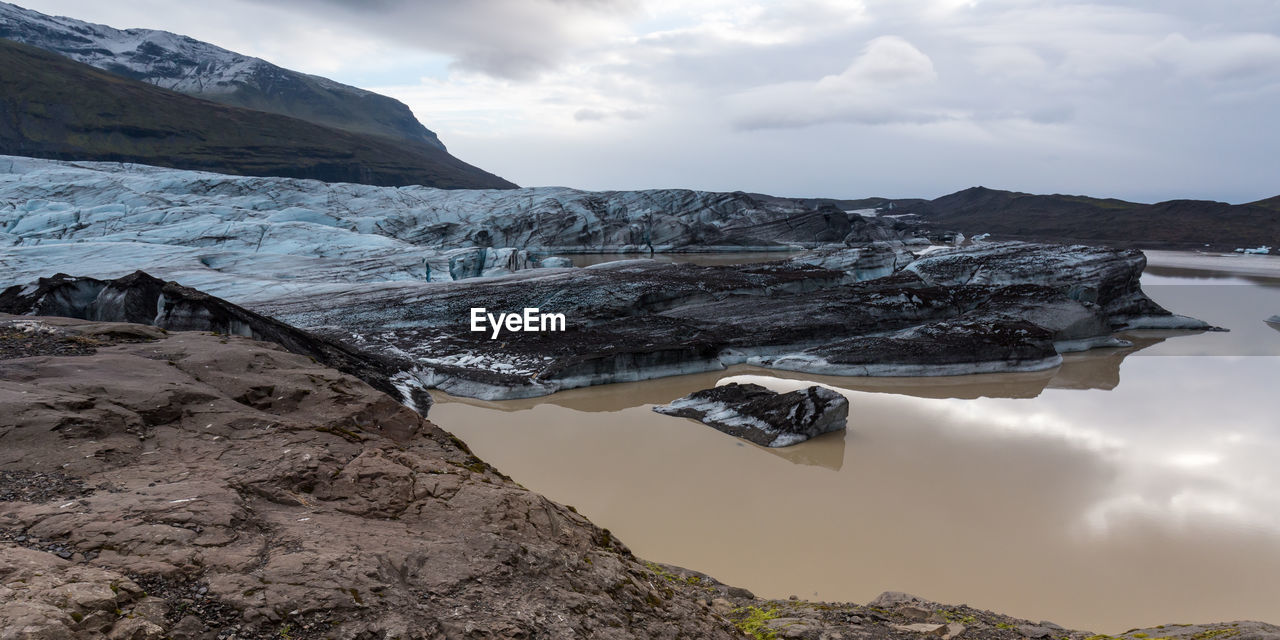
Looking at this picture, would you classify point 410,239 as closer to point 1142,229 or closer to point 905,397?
point 905,397

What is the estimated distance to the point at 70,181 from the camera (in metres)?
46.6

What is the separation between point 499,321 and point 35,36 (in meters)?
161

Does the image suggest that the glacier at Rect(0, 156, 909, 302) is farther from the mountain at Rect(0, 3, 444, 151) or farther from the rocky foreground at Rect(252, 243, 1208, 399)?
the mountain at Rect(0, 3, 444, 151)

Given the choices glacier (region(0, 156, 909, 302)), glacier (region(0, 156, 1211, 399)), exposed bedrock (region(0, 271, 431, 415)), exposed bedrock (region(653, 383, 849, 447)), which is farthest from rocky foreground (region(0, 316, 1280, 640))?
glacier (region(0, 156, 909, 302))

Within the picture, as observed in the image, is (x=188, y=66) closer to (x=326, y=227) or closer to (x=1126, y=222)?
(x=326, y=227)

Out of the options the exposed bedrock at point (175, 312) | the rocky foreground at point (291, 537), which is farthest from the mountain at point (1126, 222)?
the rocky foreground at point (291, 537)

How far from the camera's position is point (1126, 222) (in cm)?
8512

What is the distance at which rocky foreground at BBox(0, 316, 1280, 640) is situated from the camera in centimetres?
339

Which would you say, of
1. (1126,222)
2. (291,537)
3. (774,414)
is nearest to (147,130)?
(774,414)

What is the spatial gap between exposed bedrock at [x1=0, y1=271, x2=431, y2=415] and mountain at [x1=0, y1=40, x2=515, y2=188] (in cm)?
8338

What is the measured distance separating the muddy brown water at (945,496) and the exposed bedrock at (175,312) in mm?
2165

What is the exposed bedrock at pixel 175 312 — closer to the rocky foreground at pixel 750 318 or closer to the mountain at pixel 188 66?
the rocky foreground at pixel 750 318

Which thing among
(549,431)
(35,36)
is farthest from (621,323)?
(35,36)

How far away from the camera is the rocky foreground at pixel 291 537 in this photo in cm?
339
